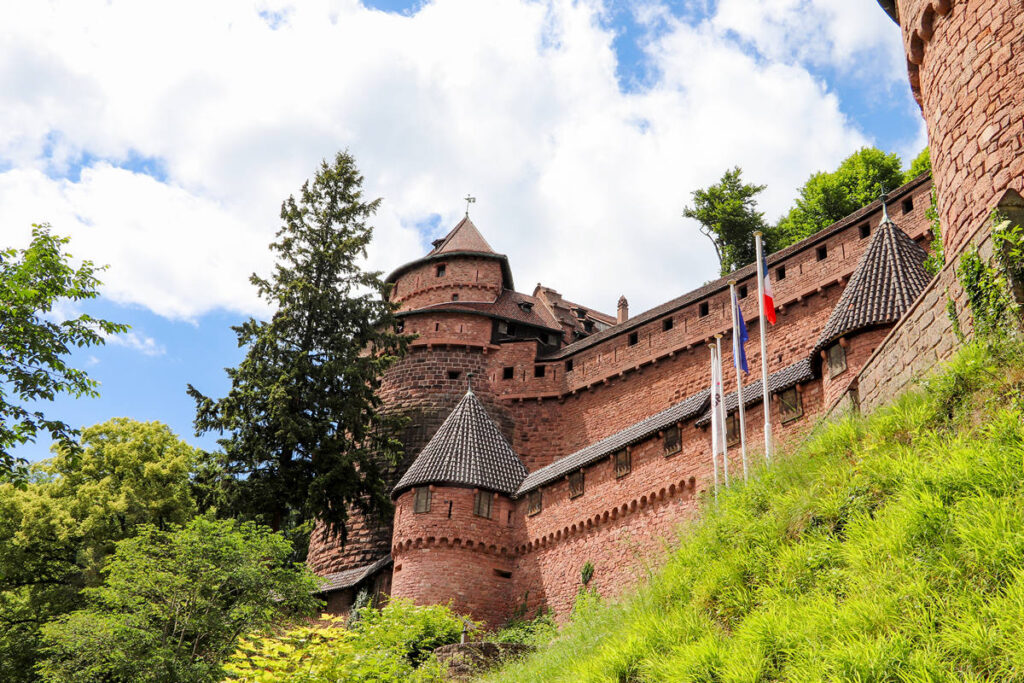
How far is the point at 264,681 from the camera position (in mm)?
11461

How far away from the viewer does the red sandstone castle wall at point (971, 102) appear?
11445 mm

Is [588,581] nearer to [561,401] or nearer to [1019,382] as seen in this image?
[561,401]

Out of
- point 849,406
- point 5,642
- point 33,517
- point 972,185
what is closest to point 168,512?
point 33,517

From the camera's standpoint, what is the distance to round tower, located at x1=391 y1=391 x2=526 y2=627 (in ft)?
78.1

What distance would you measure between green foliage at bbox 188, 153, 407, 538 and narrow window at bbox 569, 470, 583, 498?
6339 mm

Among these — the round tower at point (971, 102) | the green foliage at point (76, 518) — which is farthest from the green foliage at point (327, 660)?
the green foliage at point (76, 518)

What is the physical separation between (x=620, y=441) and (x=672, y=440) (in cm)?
183

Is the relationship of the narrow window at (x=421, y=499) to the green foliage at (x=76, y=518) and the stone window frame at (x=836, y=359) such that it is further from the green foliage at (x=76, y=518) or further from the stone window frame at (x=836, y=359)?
the stone window frame at (x=836, y=359)

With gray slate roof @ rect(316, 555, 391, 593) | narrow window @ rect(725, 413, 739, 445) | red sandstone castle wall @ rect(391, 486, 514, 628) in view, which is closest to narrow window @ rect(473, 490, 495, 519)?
red sandstone castle wall @ rect(391, 486, 514, 628)

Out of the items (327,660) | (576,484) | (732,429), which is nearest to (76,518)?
(576,484)

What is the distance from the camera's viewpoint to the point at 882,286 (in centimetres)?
1762

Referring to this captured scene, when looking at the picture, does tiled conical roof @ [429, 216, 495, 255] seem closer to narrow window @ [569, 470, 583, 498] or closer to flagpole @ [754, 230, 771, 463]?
narrow window @ [569, 470, 583, 498]

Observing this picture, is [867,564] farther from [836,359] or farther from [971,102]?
[836,359]

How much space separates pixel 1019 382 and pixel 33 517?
2403 centimetres
